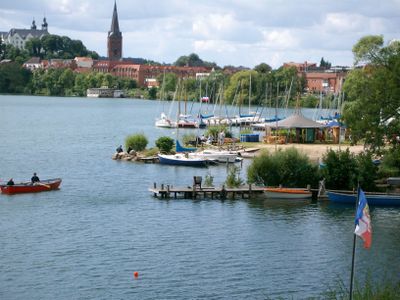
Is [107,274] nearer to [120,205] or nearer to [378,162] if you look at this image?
[120,205]

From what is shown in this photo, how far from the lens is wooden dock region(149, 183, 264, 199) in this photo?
51.8 metres

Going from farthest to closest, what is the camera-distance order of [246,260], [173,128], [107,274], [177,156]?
[173,128]
[177,156]
[246,260]
[107,274]

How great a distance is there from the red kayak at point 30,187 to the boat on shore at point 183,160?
576 inches

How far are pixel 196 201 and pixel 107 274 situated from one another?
54.8 ft

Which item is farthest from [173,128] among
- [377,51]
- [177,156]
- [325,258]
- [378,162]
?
[325,258]

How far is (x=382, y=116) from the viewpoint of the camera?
53156 mm

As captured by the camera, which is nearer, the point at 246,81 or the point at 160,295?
the point at 160,295

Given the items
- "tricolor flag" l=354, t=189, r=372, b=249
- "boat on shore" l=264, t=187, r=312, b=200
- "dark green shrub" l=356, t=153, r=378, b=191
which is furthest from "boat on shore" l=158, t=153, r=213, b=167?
"tricolor flag" l=354, t=189, r=372, b=249

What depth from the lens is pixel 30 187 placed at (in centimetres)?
5341

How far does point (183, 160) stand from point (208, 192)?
1578 cm

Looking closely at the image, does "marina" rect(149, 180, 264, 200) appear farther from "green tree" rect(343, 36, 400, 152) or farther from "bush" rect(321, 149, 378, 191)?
"green tree" rect(343, 36, 400, 152)

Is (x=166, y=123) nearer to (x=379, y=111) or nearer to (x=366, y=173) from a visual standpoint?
(x=379, y=111)

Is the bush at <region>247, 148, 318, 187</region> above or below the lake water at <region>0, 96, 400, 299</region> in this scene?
above

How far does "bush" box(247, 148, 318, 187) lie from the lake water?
2.79m
